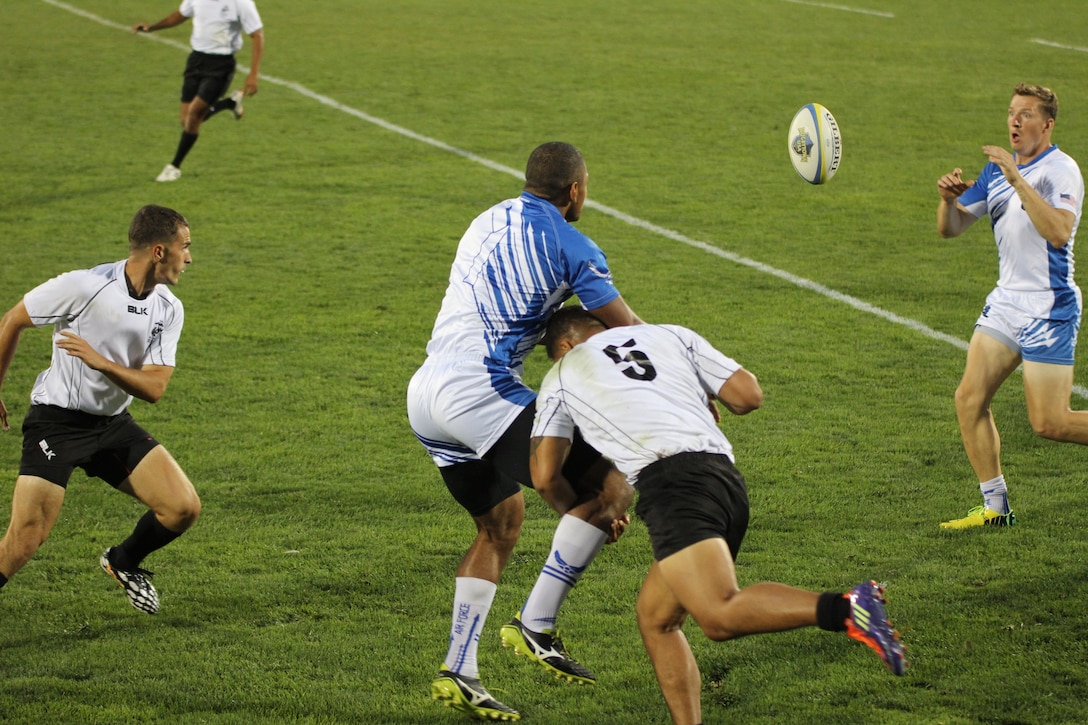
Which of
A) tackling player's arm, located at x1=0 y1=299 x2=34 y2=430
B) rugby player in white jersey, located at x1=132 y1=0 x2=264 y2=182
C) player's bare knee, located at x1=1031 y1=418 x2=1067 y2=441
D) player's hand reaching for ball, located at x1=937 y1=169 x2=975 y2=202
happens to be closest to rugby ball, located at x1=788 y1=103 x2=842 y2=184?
player's hand reaching for ball, located at x1=937 y1=169 x2=975 y2=202

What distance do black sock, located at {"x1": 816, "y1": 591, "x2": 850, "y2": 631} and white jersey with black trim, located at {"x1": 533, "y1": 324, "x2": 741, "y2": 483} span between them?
72 cm

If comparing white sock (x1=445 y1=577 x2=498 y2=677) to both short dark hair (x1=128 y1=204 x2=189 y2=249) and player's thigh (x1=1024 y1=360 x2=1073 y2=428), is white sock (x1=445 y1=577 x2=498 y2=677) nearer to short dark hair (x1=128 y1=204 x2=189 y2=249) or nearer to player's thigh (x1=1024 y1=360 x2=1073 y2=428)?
short dark hair (x1=128 y1=204 x2=189 y2=249)

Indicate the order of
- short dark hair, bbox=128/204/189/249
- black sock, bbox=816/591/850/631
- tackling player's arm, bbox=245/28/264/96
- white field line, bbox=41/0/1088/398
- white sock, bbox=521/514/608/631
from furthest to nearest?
1. tackling player's arm, bbox=245/28/264/96
2. white field line, bbox=41/0/1088/398
3. short dark hair, bbox=128/204/189/249
4. white sock, bbox=521/514/608/631
5. black sock, bbox=816/591/850/631

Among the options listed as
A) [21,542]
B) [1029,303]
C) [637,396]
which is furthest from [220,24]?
[637,396]

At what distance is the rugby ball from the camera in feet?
27.3

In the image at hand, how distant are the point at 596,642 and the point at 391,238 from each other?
314 inches

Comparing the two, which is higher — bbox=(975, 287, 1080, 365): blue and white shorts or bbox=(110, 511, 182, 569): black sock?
bbox=(975, 287, 1080, 365): blue and white shorts

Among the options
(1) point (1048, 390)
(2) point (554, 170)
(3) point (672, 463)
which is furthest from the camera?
(1) point (1048, 390)

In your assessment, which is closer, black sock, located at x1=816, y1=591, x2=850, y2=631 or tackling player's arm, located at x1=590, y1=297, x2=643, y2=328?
black sock, located at x1=816, y1=591, x2=850, y2=631

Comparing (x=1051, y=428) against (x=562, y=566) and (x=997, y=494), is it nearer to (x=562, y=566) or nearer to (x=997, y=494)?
(x=997, y=494)

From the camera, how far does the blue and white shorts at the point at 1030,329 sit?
6414 mm

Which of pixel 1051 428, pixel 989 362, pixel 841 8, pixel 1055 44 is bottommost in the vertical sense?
pixel 1051 428

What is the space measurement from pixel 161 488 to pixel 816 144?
16.0 ft

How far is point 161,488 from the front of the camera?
5.62 meters
